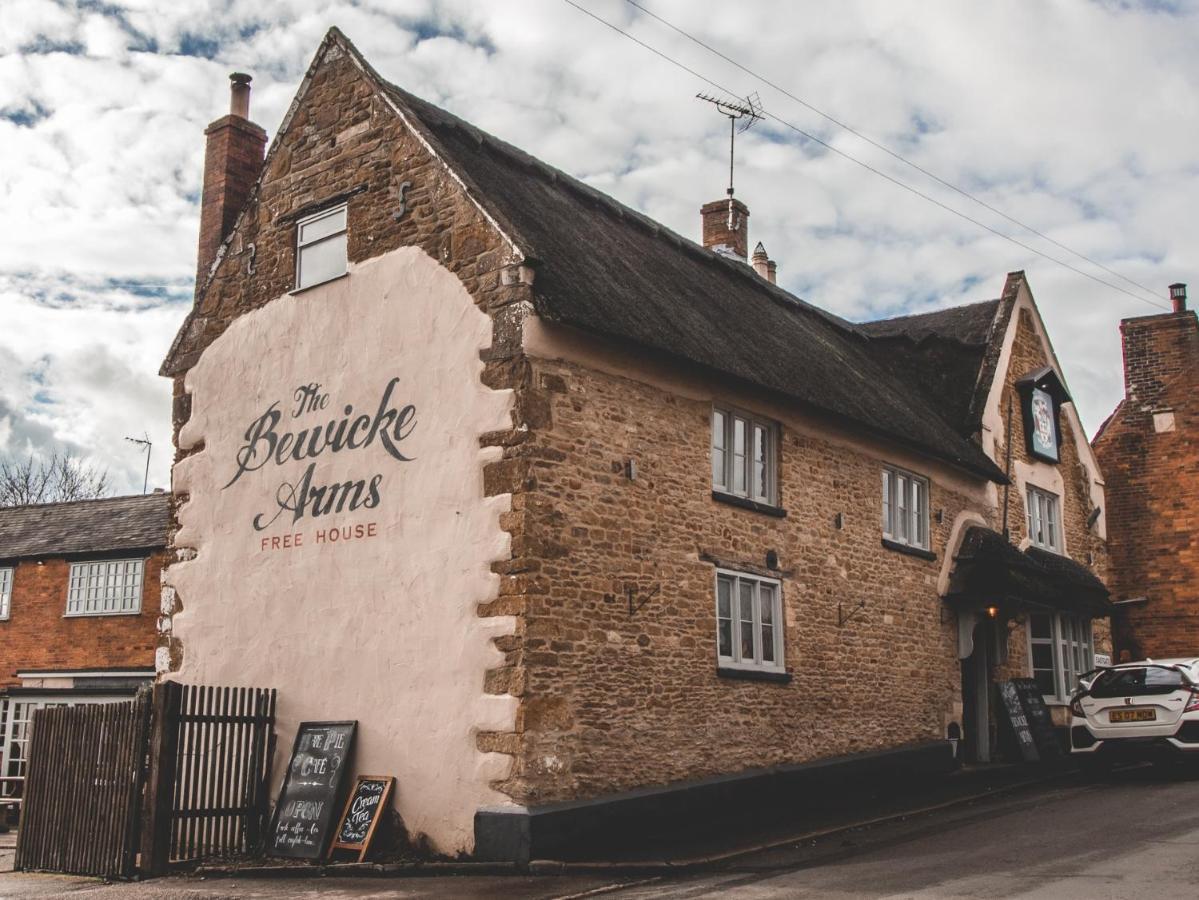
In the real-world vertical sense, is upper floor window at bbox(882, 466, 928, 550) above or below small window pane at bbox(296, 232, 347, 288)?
below

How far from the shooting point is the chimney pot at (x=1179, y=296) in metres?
26.3

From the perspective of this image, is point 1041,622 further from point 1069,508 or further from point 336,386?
point 336,386

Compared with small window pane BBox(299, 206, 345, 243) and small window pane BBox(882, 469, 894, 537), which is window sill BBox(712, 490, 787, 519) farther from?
small window pane BBox(299, 206, 345, 243)

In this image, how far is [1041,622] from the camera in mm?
21281

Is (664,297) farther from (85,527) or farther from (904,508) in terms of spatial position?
(85,527)

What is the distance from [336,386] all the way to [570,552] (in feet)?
12.5

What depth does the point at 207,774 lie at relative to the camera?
13211mm

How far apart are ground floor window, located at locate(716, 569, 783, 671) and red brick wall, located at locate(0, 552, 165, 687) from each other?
1433cm

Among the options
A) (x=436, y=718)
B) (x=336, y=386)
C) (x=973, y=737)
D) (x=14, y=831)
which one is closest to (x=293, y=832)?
(x=436, y=718)

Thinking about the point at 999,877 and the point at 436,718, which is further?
the point at 436,718

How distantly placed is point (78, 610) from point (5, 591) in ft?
7.75

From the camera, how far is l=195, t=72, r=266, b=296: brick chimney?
58.2 ft

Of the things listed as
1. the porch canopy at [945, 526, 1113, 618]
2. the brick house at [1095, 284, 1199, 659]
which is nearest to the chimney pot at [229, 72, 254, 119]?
the porch canopy at [945, 526, 1113, 618]

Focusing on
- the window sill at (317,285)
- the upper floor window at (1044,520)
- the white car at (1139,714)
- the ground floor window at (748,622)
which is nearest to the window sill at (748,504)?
the ground floor window at (748,622)
